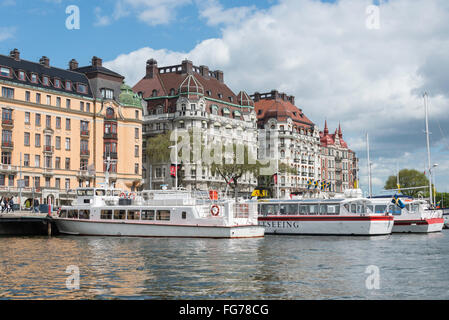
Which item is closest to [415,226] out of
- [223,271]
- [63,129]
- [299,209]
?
[299,209]

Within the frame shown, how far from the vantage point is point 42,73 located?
85.9 meters

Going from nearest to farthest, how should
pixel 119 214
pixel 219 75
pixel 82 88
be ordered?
pixel 119 214 < pixel 82 88 < pixel 219 75

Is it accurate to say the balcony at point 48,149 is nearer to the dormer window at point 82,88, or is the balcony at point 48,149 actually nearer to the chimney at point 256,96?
the dormer window at point 82,88

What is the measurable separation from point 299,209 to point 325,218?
3.68 meters

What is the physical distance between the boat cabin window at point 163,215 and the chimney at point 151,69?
230 feet

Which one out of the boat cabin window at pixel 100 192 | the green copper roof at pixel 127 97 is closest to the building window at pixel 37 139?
the green copper roof at pixel 127 97

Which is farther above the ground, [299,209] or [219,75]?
[219,75]

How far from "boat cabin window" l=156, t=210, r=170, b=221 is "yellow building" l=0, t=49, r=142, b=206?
24.0 metres

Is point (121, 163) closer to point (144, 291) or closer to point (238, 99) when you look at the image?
point (238, 99)

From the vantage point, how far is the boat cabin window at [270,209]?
63.2 metres

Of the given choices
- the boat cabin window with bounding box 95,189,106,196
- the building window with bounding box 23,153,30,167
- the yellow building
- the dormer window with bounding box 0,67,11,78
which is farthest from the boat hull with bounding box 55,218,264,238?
the dormer window with bounding box 0,67,11,78

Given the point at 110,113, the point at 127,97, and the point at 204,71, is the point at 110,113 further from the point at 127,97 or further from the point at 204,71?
the point at 204,71

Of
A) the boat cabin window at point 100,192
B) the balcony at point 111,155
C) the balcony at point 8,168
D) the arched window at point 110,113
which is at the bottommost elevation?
the boat cabin window at point 100,192

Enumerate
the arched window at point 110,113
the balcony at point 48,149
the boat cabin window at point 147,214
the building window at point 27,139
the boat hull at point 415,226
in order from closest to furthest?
the boat cabin window at point 147,214 < the boat hull at point 415,226 < the building window at point 27,139 < the balcony at point 48,149 < the arched window at point 110,113
